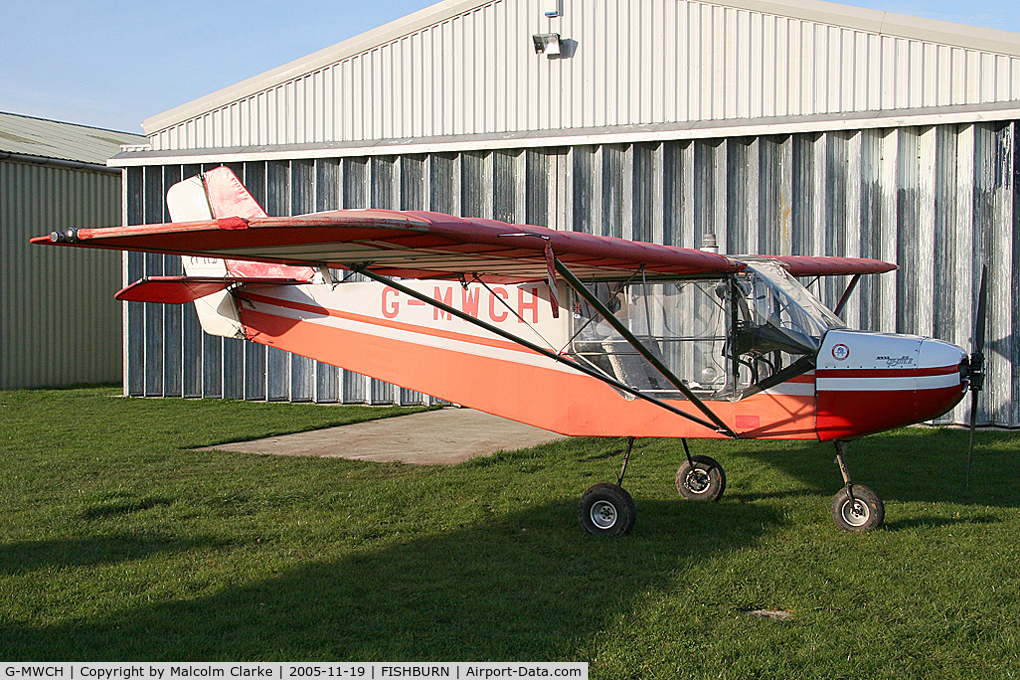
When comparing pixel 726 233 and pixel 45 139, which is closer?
pixel 726 233

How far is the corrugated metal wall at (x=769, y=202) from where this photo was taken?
Answer: 40.1 feet

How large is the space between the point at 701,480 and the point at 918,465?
3.17 m

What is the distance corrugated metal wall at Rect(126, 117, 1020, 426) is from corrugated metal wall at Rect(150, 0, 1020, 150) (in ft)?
1.67

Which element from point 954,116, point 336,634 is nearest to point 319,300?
point 336,634

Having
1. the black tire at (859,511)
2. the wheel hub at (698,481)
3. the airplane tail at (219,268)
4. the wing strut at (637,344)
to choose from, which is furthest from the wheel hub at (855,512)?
the airplane tail at (219,268)

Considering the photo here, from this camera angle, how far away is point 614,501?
662 centimetres

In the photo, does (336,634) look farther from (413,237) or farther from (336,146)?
(336,146)

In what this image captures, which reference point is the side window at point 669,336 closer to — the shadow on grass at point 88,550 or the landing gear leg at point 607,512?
the landing gear leg at point 607,512

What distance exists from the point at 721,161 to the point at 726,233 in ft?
3.81

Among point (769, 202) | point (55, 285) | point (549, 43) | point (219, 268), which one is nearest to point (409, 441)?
point (219, 268)

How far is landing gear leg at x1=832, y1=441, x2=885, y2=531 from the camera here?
6668mm

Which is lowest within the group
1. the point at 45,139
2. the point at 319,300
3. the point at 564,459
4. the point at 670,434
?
the point at 564,459

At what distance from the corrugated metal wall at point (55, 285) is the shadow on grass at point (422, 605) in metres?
16.7

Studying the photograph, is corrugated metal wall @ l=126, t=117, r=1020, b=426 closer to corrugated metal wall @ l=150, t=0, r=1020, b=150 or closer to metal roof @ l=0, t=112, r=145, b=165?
corrugated metal wall @ l=150, t=0, r=1020, b=150
